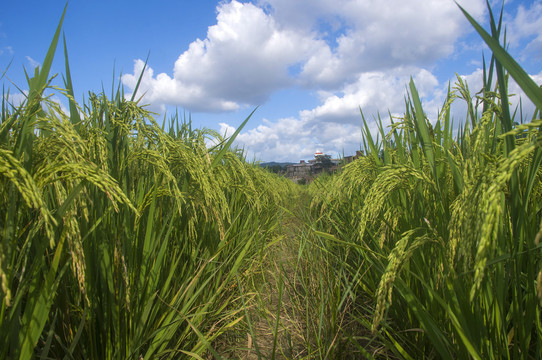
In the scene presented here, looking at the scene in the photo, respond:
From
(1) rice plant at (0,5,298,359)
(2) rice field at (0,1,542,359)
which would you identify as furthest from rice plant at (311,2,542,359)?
(1) rice plant at (0,5,298,359)

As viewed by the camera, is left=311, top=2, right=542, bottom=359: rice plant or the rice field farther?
the rice field

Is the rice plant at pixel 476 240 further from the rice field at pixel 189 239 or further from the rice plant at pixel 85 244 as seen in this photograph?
the rice plant at pixel 85 244

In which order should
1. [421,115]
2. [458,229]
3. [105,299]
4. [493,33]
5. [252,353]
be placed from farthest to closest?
[252,353] < [421,115] < [105,299] < [493,33] < [458,229]

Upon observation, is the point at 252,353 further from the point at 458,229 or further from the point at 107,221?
the point at 458,229

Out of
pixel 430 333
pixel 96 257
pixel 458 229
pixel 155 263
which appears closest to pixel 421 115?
pixel 458 229

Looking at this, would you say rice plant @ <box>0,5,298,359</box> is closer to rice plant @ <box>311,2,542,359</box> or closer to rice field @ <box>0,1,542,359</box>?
rice field @ <box>0,1,542,359</box>

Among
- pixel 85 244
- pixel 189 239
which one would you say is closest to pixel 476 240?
pixel 85 244

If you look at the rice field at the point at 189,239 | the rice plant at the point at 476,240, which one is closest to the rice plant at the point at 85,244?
the rice field at the point at 189,239

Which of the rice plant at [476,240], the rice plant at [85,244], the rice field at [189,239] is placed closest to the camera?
the rice plant at [476,240]

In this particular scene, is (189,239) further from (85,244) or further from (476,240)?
(476,240)

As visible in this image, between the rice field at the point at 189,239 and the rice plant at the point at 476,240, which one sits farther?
the rice field at the point at 189,239

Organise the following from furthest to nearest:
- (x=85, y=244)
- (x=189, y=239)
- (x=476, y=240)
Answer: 1. (x=189, y=239)
2. (x=85, y=244)
3. (x=476, y=240)

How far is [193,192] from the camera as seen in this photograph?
6.73 ft

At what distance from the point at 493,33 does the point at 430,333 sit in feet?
3.66
